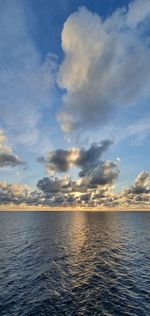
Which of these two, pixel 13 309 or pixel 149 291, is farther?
pixel 149 291

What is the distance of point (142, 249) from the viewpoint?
219 ft

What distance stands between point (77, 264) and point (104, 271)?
23.5ft

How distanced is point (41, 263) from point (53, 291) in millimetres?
16832

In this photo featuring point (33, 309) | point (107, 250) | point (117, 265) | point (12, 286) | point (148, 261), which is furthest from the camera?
point (107, 250)

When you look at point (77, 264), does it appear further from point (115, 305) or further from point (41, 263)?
point (115, 305)

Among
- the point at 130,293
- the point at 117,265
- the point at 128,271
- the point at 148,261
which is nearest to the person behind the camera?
the point at 130,293

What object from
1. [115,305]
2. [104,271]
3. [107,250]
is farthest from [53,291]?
[107,250]

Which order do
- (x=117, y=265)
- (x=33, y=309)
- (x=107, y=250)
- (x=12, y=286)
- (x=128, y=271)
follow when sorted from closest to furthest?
1. (x=33, y=309)
2. (x=12, y=286)
3. (x=128, y=271)
4. (x=117, y=265)
5. (x=107, y=250)

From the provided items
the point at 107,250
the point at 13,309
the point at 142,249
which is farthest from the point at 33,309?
the point at 142,249

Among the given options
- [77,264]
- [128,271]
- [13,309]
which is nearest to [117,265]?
[128,271]

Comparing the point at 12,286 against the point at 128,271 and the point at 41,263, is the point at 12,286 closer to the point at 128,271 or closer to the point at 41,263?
the point at 41,263

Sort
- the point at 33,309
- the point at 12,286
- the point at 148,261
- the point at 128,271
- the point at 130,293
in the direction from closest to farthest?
the point at 33,309, the point at 130,293, the point at 12,286, the point at 128,271, the point at 148,261

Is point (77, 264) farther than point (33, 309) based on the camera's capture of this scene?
Yes

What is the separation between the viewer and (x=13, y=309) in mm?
27938
